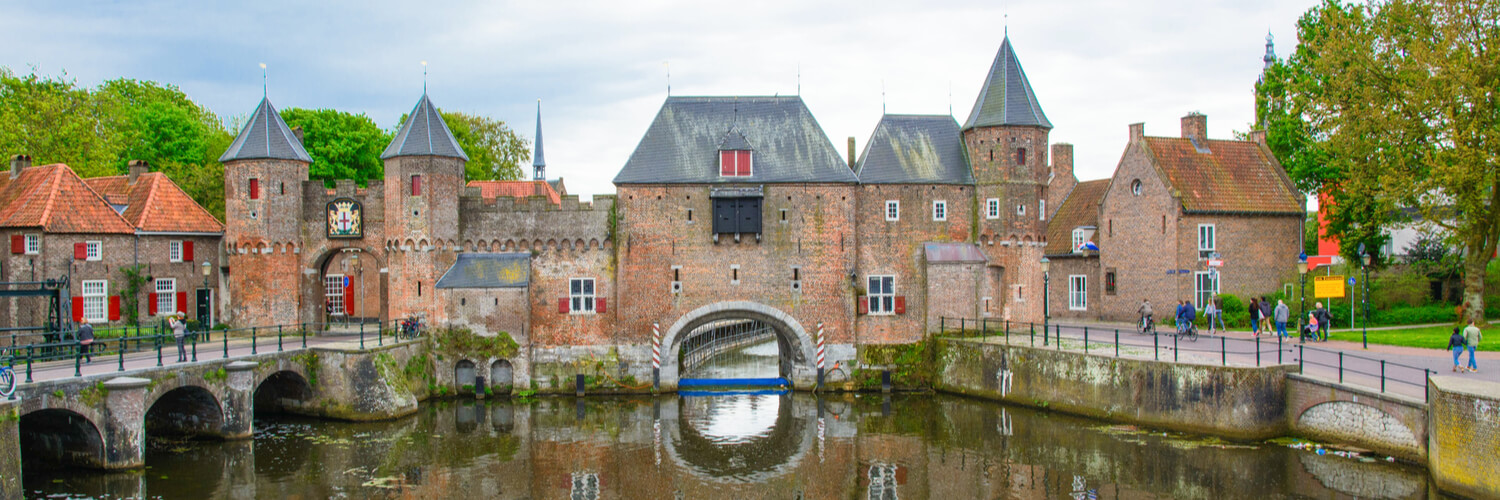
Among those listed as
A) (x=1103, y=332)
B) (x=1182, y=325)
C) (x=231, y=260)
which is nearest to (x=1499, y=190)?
(x=1182, y=325)

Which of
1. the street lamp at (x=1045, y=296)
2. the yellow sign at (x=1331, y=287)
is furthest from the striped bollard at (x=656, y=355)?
the yellow sign at (x=1331, y=287)

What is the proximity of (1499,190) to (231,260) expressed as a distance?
38.4 metres

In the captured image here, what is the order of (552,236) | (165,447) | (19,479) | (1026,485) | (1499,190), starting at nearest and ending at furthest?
(19,479) → (1026,485) → (165,447) → (1499,190) → (552,236)

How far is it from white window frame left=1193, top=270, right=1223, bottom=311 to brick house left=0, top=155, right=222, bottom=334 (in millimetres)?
33284

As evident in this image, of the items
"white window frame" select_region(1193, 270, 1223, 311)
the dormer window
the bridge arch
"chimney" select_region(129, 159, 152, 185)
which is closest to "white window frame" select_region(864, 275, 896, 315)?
the dormer window

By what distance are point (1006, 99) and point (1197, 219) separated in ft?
27.6

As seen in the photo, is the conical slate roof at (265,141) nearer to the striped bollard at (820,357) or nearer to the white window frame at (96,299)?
the white window frame at (96,299)

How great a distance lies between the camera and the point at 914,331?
31375 millimetres

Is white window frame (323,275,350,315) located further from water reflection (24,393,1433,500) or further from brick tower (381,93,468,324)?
water reflection (24,393,1433,500)

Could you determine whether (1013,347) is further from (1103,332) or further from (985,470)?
(985,470)

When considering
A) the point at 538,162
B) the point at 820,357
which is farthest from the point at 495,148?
the point at 820,357

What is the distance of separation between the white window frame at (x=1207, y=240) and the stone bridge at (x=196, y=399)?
25.4 metres

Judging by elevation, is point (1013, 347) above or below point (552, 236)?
below

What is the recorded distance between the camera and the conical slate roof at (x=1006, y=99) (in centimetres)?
3144
